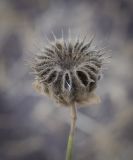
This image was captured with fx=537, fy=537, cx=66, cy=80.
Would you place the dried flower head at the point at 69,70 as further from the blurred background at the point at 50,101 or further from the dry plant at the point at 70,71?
the blurred background at the point at 50,101

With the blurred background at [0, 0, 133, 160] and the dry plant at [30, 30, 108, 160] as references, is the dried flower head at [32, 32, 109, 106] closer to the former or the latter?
the dry plant at [30, 30, 108, 160]

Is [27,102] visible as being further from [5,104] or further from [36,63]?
[36,63]

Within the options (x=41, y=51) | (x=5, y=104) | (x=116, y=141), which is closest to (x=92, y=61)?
(x=41, y=51)

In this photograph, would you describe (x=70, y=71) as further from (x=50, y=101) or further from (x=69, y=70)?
(x=50, y=101)

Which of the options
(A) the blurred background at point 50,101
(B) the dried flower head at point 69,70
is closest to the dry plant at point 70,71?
(B) the dried flower head at point 69,70

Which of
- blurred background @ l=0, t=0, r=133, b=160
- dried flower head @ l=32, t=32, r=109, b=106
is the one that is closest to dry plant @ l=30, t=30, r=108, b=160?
dried flower head @ l=32, t=32, r=109, b=106

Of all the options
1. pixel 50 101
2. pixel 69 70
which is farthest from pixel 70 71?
pixel 50 101

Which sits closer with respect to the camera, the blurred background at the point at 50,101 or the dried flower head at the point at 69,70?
the dried flower head at the point at 69,70

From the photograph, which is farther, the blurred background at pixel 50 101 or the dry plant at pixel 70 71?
the blurred background at pixel 50 101
